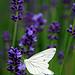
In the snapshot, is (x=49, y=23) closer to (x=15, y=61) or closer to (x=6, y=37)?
(x=6, y=37)

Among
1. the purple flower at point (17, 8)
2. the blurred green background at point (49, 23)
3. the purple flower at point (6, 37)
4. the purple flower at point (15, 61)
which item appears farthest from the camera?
the purple flower at point (6, 37)

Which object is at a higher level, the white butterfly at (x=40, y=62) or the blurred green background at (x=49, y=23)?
the white butterfly at (x=40, y=62)

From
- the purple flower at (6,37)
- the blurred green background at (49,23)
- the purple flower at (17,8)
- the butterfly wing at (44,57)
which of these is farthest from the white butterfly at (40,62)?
the purple flower at (6,37)

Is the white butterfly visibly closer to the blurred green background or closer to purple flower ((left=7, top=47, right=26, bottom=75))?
purple flower ((left=7, top=47, right=26, bottom=75))

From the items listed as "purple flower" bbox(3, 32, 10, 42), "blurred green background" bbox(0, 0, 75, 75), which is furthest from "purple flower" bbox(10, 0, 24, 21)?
"purple flower" bbox(3, 32, 10, 42)

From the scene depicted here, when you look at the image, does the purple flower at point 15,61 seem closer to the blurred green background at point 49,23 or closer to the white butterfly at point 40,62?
the white butterfly at point 40,62

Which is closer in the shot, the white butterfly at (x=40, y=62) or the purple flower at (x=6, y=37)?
the white butterfly at (x=40, y=62)

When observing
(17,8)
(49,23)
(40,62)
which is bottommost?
(49,23)

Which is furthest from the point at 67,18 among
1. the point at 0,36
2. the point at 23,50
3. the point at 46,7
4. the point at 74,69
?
the point at 23,50

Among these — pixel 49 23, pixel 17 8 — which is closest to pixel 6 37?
pixel 17 8

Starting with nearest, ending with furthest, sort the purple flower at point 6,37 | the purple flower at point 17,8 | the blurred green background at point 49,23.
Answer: the purple flower at point 17,8 < the blurred green background at point 49,23 < the purple flower at point 6,37
